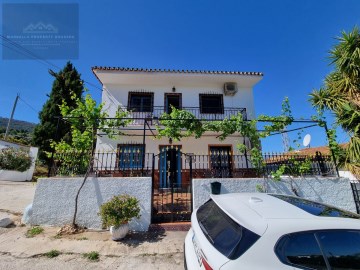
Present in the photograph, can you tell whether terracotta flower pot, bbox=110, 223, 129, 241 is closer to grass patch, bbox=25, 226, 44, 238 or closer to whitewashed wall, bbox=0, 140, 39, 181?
grass patch, bbox=25, 226, 44, 238

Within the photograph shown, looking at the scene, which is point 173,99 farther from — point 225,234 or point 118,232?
point 225,234

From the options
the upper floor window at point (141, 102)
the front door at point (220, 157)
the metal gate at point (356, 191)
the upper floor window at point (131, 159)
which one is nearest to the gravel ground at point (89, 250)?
the upper floor window at point (131, 159)

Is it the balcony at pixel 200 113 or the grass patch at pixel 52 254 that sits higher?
the balcony at pixel 200 113

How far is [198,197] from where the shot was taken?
5.86 metres

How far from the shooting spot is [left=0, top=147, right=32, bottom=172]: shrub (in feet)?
47.0

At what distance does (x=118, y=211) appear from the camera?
491 cm

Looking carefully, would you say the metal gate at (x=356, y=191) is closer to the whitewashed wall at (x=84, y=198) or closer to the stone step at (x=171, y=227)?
the stone step at (x=171, y=227)

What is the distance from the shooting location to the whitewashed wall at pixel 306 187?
5.93 metres

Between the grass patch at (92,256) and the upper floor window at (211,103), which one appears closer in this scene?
the grass patch at (92,256)

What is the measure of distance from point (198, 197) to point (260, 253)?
14.0ft

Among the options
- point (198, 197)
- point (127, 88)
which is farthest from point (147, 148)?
point (198, 197)

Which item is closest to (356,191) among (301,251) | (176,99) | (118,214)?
(301,251)

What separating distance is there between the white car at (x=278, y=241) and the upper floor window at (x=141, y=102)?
11.0 metres

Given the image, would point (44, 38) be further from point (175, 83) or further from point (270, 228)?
point (270, 228)
